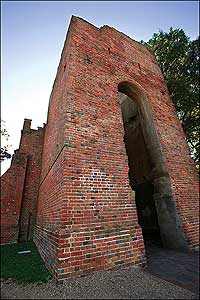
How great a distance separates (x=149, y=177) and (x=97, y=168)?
12.7 ft

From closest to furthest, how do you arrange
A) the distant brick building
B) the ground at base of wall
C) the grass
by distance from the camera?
the ground at base of wall < the grass < the distant brick building

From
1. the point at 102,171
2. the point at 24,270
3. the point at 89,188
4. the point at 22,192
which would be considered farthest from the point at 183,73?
the point at 24,270

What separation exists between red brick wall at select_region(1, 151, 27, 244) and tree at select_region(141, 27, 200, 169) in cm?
949

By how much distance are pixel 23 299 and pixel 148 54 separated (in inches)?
386

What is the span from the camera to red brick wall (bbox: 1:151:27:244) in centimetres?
654

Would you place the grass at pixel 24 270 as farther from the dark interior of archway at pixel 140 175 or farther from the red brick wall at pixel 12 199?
the dark interior of archway at pixel 140 175

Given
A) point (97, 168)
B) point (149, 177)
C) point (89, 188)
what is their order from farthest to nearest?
point (149, 177) → point (97, 168) → point (89, 188)

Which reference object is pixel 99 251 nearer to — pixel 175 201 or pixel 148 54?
pixel 175 201

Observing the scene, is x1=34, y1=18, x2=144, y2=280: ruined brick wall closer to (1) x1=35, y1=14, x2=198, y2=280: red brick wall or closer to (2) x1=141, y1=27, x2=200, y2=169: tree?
(1) x1=35, y1=14, x2=198, y2=280: red brick wall

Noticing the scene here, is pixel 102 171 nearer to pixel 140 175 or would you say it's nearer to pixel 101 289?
pixel 101 289

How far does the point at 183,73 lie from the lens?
10.3 m

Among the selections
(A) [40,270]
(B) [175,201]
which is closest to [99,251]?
(A) [40,270]

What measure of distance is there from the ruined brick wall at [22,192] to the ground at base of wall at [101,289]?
4.42 meters

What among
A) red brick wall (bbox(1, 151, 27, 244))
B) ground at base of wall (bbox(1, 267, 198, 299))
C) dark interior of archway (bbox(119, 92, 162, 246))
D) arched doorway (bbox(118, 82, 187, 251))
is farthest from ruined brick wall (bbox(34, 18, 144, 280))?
red brick wall (bbox(1, 151, 27, 244))
